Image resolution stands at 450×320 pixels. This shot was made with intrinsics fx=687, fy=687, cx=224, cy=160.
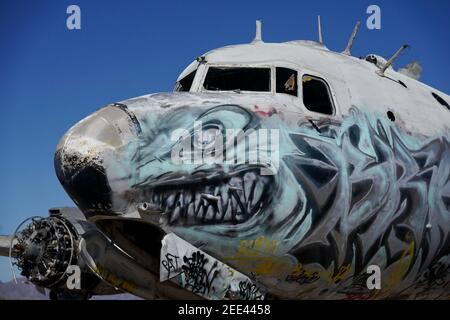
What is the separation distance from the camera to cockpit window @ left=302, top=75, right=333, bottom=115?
9758 mm

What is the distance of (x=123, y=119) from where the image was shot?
8578 millimetres

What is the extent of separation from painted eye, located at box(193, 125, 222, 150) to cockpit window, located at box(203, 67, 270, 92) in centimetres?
118

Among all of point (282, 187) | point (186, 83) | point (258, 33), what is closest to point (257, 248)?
point (282, 187)

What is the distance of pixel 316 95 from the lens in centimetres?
991

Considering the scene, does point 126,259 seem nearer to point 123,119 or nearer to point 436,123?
point 123,119

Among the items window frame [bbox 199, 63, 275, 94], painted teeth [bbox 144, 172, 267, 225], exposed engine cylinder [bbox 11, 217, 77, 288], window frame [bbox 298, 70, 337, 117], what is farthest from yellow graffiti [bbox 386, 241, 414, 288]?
exposed engine cylinder [bbox 11, 217, 77, 288]

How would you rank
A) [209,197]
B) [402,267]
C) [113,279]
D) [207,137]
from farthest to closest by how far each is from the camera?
1. [402,267]
2. [113,279]
3. [207,137]
4. [209,197]

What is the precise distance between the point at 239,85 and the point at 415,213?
3214 millimetres

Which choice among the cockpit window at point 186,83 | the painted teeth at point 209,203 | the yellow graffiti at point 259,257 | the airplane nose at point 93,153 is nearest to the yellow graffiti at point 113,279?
the airplane nose at point 93,153

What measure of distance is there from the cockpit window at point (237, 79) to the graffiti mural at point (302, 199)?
2.82 feet

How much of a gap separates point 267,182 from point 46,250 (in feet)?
19.2

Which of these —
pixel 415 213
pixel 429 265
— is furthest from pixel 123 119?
pixel 429 265

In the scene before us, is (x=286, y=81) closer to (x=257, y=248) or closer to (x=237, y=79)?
(x=237, y=79)

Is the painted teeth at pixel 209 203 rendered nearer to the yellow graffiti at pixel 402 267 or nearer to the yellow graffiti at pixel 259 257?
the yellow graffiti at pixel 259 257
